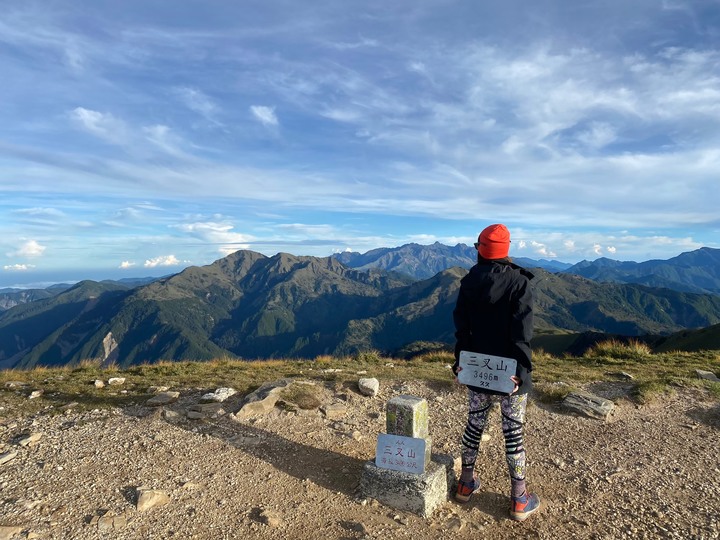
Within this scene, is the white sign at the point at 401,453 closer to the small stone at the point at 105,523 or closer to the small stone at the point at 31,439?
the small stone at the point at 105,523

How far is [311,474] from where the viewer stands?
24.3 ft

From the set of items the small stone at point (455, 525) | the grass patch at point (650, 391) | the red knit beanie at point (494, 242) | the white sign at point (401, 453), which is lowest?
the small stone at point (455, 525)

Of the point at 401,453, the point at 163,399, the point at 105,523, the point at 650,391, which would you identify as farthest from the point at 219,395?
the point at 650,391

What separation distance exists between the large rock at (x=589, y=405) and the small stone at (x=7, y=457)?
12.0 metres

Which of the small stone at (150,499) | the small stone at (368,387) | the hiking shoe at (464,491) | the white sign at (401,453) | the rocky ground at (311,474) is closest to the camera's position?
the rocky ground at (311,474)

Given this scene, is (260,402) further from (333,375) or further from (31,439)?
(31,439)

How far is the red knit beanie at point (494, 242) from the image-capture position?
5.84 meters

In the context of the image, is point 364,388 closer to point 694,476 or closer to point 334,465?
point 334,465

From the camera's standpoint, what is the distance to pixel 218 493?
266 inches

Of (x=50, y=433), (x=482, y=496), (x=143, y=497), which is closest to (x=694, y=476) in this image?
(x=482, y=496)

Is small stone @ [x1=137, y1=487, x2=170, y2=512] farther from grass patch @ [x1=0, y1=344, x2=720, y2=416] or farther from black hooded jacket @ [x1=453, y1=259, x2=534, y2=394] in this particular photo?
black hooded jacket @ [x1=453, y1=259, x2=534, y2=394]

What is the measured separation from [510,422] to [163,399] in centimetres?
897

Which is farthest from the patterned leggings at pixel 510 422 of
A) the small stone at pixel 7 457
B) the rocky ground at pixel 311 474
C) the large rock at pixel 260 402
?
the small stone at pixel 7 457

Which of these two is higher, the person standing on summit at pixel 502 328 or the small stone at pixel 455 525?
the person standing on summit at pixel 502 328
